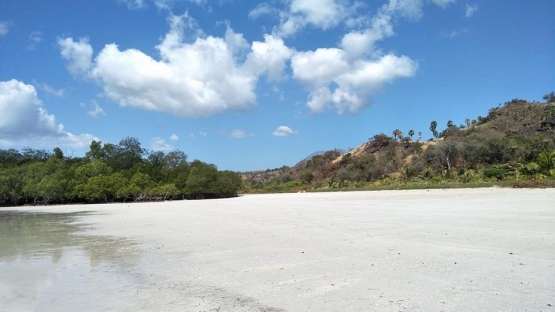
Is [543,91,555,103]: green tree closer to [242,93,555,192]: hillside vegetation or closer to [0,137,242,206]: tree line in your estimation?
[242,93,555,192]: hillside vegetation

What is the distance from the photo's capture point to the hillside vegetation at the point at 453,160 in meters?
43.2

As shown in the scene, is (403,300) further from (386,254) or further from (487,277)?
(386,254)

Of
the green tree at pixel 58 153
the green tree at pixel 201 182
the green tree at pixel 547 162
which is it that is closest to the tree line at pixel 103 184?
the green tree at pixel 201 182

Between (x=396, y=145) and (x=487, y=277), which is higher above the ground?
(x=396, y=145)

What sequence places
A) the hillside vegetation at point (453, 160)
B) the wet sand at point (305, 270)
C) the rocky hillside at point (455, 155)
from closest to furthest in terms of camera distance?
the wet sand at point (305, 270) < the hillside vegetation at point (453, 160) < the rocky hillside at point (455, 155)

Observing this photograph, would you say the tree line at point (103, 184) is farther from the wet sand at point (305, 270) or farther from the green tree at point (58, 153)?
the wet sand at point (305, 270)

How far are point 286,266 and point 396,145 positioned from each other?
258 ft

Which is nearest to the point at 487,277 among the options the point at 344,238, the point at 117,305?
the point at 344,238

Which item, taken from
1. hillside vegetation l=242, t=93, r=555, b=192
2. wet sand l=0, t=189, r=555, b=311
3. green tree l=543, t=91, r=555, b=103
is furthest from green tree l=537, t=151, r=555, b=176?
green tree l=543, t=91, r=555, b=103

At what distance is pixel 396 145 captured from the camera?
273 feet

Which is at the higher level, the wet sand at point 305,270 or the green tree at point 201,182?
the green tree at point 201,182

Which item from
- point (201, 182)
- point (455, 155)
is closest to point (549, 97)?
point (455, 155)

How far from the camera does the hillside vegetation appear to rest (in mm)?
43156

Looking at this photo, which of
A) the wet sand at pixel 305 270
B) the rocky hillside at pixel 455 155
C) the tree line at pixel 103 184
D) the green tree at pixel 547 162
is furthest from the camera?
the tree line at pixel 103 184
